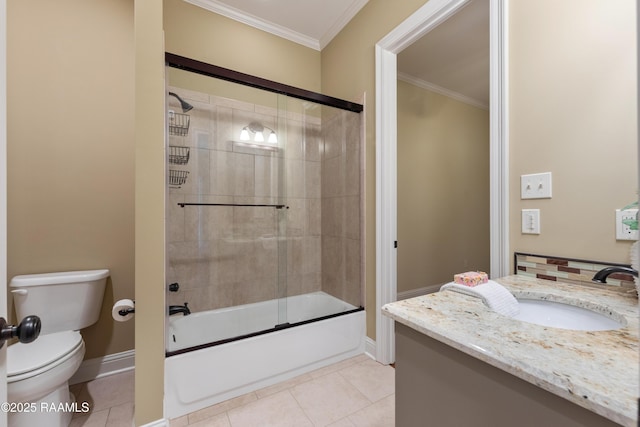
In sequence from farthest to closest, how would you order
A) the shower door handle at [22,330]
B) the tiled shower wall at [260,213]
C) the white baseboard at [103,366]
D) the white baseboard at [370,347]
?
the tiled shower wall at [260,213], the white baseboard at [370,347], the white baseboard at [103,366], the shower door handle at [22,330]

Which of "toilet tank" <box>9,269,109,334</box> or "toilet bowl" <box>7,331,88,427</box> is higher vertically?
"toilet tank" <box>9,269,109,334</box>

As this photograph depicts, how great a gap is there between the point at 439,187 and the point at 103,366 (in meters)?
3.72

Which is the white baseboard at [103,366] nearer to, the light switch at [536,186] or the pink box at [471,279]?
the pink box at [471,279]

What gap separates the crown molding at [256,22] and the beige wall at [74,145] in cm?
61

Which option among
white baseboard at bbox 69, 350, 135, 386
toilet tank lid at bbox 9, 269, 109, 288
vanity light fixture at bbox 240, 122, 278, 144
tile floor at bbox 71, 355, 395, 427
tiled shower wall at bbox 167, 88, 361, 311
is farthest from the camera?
vanity light fixture at bbox 240, 122, 278, 144

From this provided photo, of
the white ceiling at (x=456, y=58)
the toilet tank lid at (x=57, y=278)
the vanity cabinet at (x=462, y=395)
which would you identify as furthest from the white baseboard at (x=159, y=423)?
the white ceiling at (x=456, y=58)

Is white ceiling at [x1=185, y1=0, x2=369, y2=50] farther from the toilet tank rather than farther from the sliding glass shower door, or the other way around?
the toilet tank

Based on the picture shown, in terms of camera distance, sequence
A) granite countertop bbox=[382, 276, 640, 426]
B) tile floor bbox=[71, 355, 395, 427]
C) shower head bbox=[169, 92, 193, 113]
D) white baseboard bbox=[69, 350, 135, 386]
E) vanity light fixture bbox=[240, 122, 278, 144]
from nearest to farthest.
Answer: granite countertop bbox=[382, 276, 640, 426] < tile floor bbox=[71, 355, 395, 427] < white baseboard bbox=[69, 350, 135, 386] < shower head bbox=[169, 92, 193, 113] < vanity light fixture bbox=[240, 122, 278, 144]

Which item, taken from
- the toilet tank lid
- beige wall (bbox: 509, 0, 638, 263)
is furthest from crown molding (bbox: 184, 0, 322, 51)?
the toilet tank lid

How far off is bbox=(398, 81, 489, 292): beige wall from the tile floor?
1647mm

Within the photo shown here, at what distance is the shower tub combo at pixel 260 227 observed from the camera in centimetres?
172

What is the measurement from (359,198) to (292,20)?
1.80 meters

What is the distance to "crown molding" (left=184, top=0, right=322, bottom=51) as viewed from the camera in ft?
7.27

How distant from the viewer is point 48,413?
4.13ft
